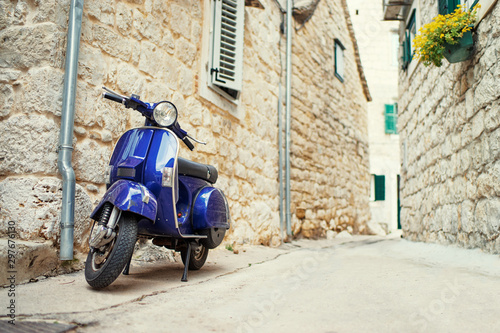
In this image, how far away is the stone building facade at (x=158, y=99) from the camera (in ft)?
9.53

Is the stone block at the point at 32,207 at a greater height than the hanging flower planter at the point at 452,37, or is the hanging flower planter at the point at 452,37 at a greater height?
the hanging flower planter at the point at 452,37

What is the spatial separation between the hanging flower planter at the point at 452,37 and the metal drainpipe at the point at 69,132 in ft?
10.8

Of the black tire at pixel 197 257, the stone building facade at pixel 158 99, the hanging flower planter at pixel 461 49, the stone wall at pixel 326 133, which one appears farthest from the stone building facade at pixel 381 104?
the black tire at pixel 197 257

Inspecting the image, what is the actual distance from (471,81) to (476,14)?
2.11 ft

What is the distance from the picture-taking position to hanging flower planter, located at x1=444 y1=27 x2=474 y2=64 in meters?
4.19

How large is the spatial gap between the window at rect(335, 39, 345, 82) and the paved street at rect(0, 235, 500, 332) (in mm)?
6955

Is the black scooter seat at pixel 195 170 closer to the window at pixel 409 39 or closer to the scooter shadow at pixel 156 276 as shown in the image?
the scooter shadow at pixel 156 276

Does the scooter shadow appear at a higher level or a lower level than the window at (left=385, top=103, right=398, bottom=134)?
lower

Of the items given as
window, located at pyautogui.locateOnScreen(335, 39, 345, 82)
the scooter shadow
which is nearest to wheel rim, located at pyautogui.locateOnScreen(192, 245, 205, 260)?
the scooter shadow

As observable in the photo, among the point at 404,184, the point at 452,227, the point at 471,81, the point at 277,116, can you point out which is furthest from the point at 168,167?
the point at 404,184

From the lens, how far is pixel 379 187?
55.3 feet

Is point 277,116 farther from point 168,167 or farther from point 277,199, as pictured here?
point 168,167

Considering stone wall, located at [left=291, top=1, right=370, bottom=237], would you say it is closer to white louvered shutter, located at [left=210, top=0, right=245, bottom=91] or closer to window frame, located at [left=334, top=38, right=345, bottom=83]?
window frame, located at [left=334, top=38, right=345, bottom=83]

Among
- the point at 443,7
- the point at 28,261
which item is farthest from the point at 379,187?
the point at 28,261
